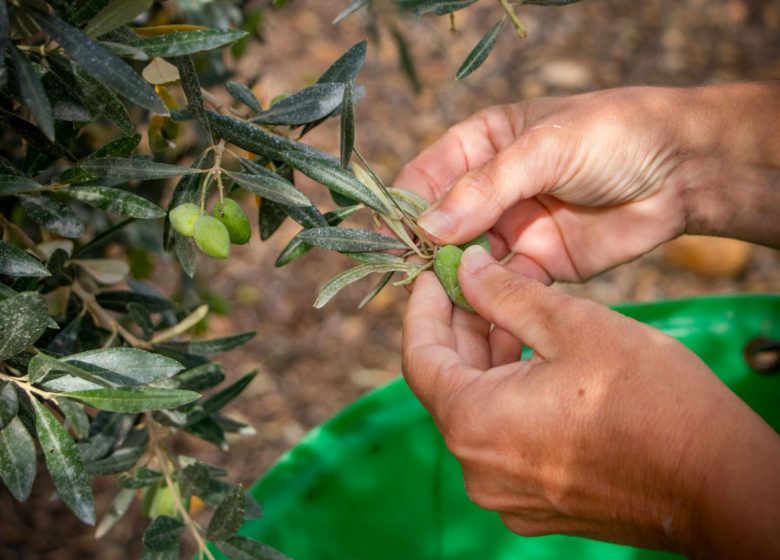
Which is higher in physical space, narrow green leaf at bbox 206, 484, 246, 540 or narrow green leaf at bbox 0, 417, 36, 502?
narrow green leaf at bbox 0, 417, 36, 502

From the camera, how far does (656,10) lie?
3.05 meters

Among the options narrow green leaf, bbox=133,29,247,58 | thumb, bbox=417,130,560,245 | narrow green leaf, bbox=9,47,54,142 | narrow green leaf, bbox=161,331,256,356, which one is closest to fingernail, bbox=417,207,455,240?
thumb, bbox=417,130,560,245

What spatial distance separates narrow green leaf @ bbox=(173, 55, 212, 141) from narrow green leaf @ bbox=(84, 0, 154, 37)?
8 centimetres

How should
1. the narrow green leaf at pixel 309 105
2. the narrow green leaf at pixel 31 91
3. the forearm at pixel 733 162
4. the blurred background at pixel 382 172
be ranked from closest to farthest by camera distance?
1. the narrow green leaf at pixel 31 91
2. the narrow green leaf at pixel 309 105
3. the forearm at pixel 733 162
4. the blurred background at pixel 382 172

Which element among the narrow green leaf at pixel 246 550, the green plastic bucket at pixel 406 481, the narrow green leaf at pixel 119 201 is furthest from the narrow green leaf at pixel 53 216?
the green plastic bucket at pixel 406 481

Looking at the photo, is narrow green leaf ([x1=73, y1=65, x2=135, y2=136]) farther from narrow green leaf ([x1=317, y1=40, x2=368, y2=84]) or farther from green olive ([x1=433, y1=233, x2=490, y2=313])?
green olive ([x1=433, y1=233, x2=490, y2=313])

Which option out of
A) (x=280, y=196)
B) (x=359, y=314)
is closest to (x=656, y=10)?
(x=359, y=314)

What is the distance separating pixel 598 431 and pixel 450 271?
0.26 meters

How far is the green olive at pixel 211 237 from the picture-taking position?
0.68m

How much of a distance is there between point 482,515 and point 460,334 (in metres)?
0.66

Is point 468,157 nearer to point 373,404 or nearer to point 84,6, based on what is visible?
point 373,404

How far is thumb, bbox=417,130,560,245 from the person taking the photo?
0.95m

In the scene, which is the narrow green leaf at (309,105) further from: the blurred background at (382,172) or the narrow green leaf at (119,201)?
the blurred background at (382,172)

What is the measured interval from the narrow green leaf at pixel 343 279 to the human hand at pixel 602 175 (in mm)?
93
